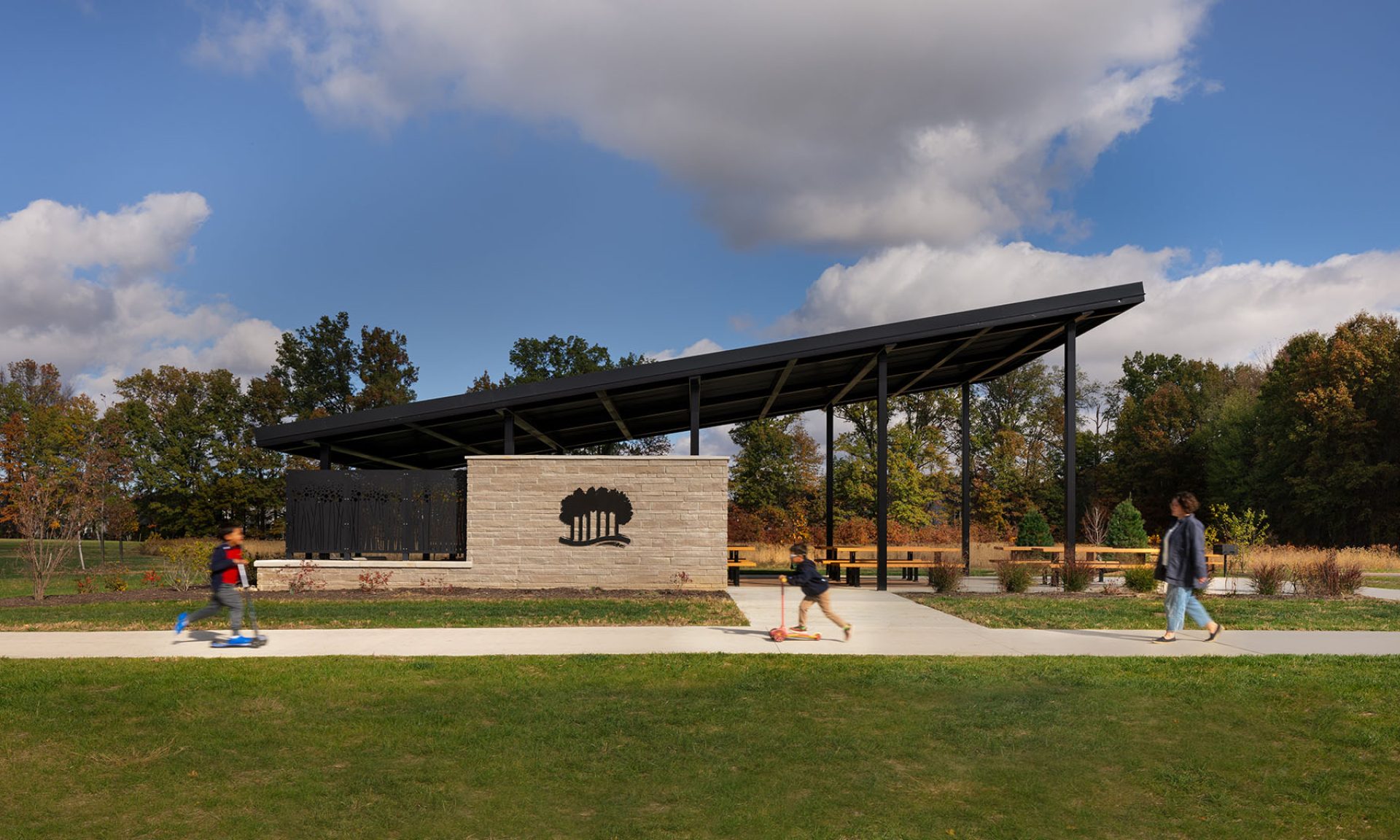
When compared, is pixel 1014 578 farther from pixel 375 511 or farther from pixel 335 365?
pixel 335 365

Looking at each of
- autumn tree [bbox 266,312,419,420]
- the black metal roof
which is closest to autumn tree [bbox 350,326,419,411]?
autumn tree [bbox 266,312,419,420]

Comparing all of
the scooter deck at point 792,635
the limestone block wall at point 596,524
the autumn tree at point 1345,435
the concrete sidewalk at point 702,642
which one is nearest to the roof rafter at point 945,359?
the limestone block wall at point 596,524

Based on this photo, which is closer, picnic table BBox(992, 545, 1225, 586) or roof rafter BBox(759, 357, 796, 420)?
roof rafter BBox(759, 357, 796, 420)

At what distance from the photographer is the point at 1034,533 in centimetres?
2858

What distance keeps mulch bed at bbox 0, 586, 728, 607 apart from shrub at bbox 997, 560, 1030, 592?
5631 mm

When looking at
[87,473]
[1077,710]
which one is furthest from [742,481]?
[1077,710]

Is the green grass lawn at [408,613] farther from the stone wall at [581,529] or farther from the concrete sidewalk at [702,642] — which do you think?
the stone wall at [581,529]

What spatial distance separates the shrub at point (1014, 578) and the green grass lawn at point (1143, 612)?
0.54 meters

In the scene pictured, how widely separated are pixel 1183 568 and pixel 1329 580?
32.4 feet

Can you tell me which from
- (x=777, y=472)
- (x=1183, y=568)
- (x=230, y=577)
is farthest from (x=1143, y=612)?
(x=777, y=472)

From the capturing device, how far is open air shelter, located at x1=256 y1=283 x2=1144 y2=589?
727 inches

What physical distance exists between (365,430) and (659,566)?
6.54 m

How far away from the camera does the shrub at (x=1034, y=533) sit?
28.3 meters

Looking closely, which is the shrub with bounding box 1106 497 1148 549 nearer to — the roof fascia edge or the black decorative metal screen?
the roof fascia edge
